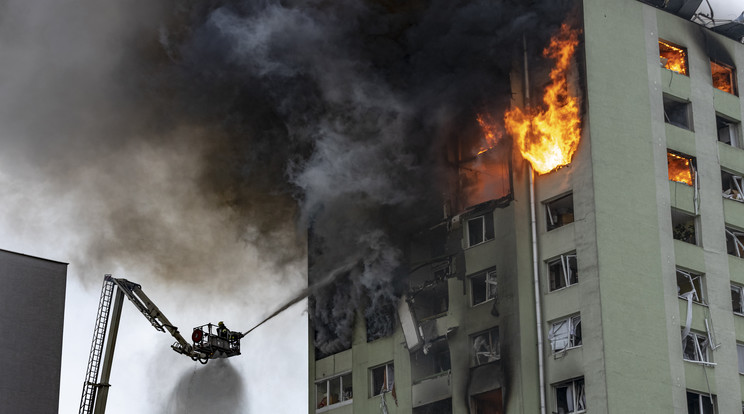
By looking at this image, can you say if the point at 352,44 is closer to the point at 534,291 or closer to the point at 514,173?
the point at 514,173

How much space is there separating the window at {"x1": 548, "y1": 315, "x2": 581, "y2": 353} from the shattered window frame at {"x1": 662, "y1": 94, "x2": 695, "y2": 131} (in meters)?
10.7

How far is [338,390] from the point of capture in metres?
60.8

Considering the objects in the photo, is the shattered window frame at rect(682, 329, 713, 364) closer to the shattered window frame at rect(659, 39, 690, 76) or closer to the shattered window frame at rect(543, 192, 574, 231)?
the shattered window frame at rect(543, 192, 574, 231)

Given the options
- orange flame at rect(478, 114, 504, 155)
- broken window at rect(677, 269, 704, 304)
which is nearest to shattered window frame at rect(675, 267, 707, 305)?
broken window at rect(677, 269, 704, 304)

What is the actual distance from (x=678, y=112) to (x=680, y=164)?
246 centimetres

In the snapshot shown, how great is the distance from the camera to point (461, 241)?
182 ft

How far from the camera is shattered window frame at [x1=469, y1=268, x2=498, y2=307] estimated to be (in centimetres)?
5319

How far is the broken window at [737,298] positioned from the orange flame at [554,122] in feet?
30.2

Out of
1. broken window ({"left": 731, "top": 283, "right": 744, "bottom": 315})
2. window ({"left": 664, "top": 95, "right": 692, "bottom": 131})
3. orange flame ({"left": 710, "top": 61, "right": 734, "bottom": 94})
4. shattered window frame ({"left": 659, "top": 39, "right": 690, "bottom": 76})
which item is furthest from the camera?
orange flame ({"left": 710, "top": 61, "right": 734, "bottom": 94})

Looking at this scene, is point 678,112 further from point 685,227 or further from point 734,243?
point 734,243

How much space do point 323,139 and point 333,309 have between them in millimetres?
8497

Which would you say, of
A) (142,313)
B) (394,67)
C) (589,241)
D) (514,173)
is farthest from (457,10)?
(142,313)

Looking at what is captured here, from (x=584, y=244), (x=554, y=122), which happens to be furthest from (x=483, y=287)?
(x=554, y=122)

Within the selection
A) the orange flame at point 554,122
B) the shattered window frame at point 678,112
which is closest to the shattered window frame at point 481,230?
the orange flame at point 554,122
